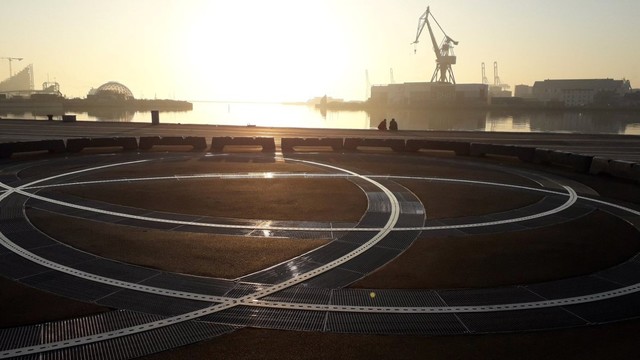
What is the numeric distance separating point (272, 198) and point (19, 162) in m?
16.3

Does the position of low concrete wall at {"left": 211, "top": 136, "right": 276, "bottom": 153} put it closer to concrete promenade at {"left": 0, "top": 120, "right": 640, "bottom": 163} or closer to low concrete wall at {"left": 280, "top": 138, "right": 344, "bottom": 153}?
low concrete wall at {"left": 280, "top": 138, "right": 344, "bottom": 153}

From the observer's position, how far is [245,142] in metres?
30.8

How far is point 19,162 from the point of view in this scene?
74.2ft

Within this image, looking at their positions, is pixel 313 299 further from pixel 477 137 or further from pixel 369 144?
pixel 477 137

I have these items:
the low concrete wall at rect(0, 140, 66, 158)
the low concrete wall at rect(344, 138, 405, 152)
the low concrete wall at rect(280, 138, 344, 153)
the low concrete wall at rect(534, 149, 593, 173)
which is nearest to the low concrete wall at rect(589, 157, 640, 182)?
the low concrete wall at rect(534, 149, 593, 173)

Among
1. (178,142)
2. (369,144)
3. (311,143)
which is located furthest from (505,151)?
(178,142)

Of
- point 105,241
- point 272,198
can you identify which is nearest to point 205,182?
point 272,198

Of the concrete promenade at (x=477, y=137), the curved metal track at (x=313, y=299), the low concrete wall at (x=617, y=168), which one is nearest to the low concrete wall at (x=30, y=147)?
the concrete promenade at (x=477, y=137)

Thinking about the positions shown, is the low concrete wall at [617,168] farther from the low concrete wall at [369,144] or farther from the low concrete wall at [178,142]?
the low concrete wall at [178,142]

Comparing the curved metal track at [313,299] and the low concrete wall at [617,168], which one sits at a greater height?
the low concrete wall at [617,168]

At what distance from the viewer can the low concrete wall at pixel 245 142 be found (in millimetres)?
29906

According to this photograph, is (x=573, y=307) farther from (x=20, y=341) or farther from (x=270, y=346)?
(x=20, y=341)

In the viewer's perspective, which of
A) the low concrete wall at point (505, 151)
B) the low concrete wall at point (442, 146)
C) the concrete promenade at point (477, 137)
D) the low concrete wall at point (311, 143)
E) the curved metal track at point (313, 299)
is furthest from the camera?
the concrete promenade at point (477, 137)

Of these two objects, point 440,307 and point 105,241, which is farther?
point 105,241
